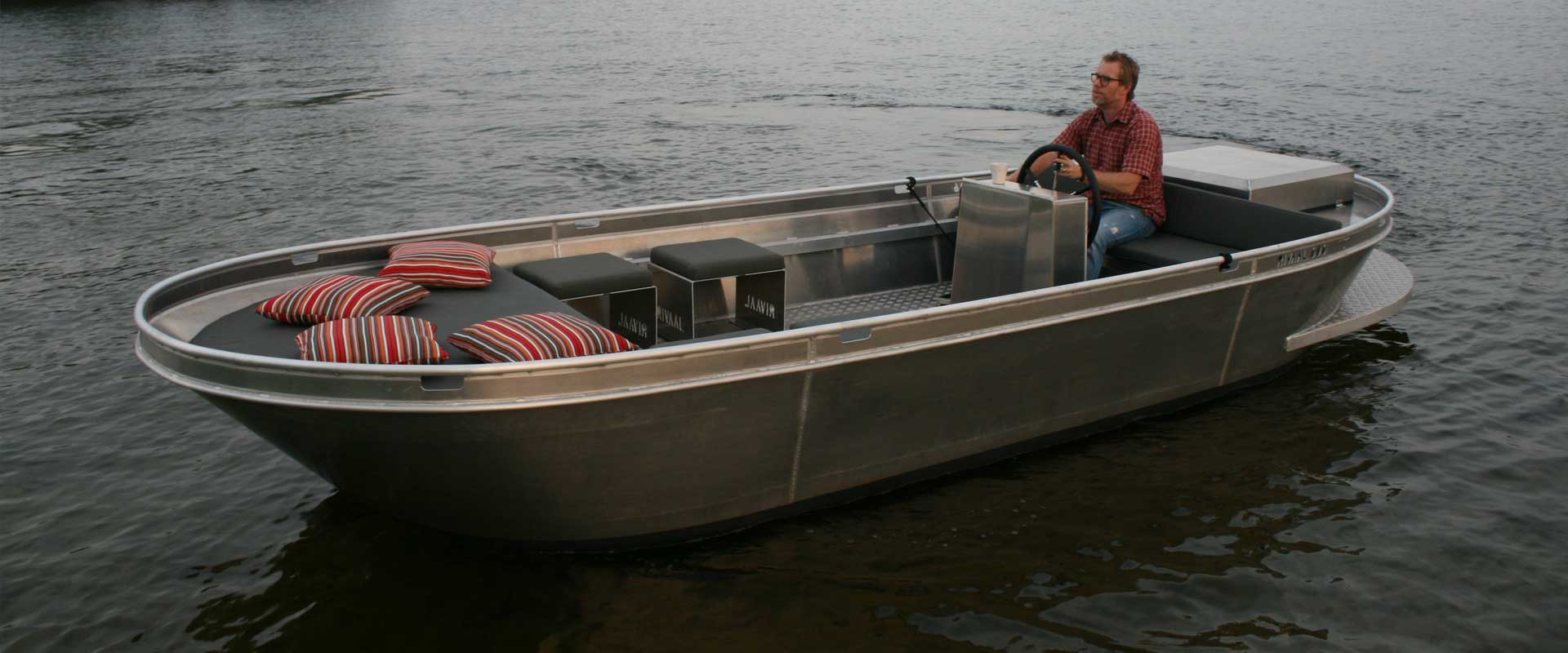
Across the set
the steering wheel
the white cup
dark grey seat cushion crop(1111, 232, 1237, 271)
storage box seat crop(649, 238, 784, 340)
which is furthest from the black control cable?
storage box seat crop(649, 238, 784, 340)

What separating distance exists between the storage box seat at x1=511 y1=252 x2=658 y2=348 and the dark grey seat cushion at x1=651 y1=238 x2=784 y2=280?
17 centimetres

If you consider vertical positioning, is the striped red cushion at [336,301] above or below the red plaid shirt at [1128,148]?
below

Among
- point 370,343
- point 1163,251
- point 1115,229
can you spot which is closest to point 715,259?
point 370,343

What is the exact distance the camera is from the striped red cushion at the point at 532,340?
4.36 metres

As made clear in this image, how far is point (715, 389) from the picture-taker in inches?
175

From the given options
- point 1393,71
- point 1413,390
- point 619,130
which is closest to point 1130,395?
point 1413,390

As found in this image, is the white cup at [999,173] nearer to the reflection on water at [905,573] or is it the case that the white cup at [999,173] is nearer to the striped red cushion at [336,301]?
the reflection on water at [905,573]

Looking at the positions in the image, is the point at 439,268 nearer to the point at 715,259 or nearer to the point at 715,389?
the point at 715,259

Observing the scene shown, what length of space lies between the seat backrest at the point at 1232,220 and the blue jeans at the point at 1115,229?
0.93 ft

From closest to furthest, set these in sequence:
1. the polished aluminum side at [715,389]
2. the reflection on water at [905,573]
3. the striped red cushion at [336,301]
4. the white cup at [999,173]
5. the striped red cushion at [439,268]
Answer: the polished aluminum side at [715,389], the reflection on water at [905,573], the striped red cushion at [336,301], the striped red cushion at [439,268], the white cup at [999,173]

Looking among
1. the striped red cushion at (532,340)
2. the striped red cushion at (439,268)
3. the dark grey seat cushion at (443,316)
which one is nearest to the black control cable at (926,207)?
the dark grey seat cushion at (443,316)

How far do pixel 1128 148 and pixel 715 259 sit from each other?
8.15 feet

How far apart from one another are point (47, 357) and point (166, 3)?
142 ft

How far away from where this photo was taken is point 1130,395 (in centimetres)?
595
